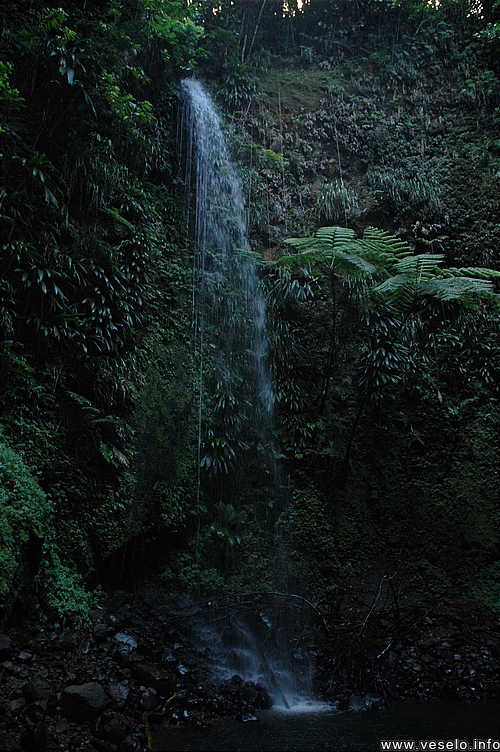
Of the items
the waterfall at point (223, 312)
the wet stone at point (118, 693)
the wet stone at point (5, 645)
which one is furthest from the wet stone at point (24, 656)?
the waterfall at point (223, 312)

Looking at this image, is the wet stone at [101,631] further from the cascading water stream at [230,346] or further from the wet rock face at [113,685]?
the cascading water stream at [230,346]

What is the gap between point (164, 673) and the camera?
4676 mm

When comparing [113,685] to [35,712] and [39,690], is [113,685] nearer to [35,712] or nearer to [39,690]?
[39,690]

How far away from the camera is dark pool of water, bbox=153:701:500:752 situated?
11.7 ft

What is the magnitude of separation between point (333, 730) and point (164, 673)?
1720mm

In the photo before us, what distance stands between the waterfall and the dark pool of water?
3262 millimetres

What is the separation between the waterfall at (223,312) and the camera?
7.43m

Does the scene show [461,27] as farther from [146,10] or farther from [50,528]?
[50,528]

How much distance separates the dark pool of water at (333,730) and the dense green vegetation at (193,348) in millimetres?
1938

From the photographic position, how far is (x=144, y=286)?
298 inches

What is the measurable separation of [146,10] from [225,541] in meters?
9.36

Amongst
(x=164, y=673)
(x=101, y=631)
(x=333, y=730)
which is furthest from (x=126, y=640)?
(x=333, y=730)

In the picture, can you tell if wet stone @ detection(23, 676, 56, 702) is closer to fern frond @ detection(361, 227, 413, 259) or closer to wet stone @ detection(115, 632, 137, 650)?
wet stone @ detection(115, 632, 137, 650)

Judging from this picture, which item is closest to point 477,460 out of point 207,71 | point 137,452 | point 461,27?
point 137,452
